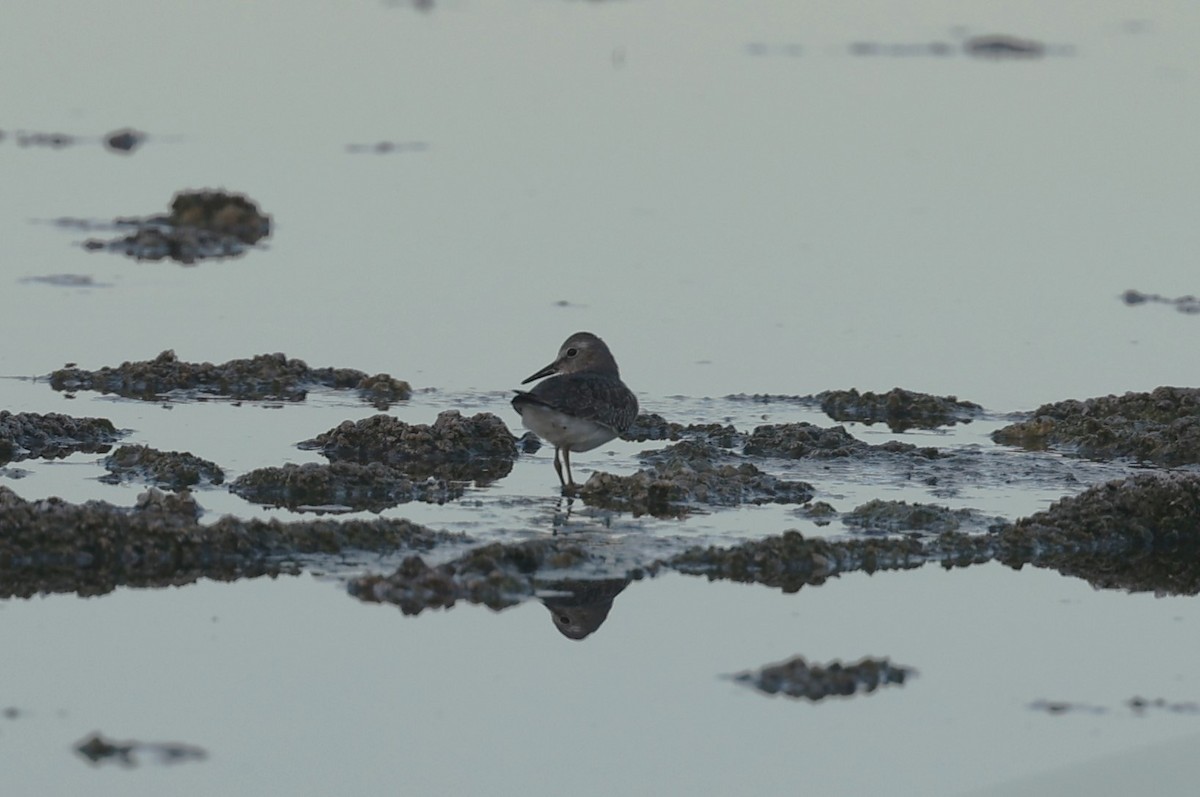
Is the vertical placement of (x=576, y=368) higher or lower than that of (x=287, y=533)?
higher

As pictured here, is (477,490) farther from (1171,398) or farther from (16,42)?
(16,42)

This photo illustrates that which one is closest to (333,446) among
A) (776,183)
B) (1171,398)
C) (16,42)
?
(1171,398)

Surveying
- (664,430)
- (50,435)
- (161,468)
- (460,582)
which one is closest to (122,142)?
(50,435)

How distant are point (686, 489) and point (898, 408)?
229 cm

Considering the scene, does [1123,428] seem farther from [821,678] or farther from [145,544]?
[145,544]

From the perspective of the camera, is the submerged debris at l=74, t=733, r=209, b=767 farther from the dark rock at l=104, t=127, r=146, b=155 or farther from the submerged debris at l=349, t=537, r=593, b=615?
the dark rock at l=104, t=127, r=146, b=155

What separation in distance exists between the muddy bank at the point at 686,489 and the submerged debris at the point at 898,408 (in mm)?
1674

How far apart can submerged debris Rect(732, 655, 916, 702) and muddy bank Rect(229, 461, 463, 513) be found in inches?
101

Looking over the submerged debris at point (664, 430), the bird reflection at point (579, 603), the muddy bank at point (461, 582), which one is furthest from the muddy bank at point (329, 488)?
the submerged debris at point (664, 430)

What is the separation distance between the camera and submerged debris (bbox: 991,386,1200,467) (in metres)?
10.2

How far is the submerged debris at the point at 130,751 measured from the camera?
5954 mm

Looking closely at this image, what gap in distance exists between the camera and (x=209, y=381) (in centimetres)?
1104

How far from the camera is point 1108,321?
527 inches

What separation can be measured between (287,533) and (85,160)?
11056 mm
